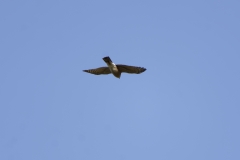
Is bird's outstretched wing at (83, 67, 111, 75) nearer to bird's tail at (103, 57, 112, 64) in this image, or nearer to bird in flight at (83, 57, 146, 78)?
bird in flight at (83, 57, 146, 78)

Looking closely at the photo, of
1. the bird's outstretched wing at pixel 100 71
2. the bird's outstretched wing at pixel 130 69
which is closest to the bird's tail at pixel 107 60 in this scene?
the bird's outstretched wing at pixel 130 69

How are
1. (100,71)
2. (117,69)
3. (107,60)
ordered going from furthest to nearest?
(100,71) → (117,69) → (107,60)

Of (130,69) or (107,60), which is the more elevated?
(107,60)

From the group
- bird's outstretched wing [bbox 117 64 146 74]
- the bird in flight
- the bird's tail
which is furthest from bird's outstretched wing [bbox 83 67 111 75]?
the bird's tail

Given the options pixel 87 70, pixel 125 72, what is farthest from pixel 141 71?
pixel 87 70

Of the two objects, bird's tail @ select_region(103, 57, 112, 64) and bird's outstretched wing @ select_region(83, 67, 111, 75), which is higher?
bird's tail @ select_region(103, 57, 112, 64)

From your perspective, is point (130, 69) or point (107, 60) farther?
point (130, 69)

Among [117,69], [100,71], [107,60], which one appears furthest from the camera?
[100,71]

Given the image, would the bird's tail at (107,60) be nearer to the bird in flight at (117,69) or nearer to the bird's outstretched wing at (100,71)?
the bird in flight at (117,69)

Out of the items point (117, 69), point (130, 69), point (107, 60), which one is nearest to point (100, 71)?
point (117, 69)

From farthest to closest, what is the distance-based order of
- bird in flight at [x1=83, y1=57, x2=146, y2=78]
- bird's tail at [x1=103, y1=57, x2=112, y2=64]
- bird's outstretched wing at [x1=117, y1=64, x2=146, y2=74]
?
bird's outstretched wing at [x1=117, y1=64, x2=146, y2=74]
bird in flight at [x1=83, y1=57, x2=146, y2=78]
bird's tail at [x1=103, y1=57, x2=112, y2=64]

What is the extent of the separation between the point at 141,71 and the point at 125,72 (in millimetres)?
1738

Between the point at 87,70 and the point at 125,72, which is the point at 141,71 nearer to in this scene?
the point at 125,72

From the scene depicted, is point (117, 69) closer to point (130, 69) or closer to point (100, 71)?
point (130, 69)
